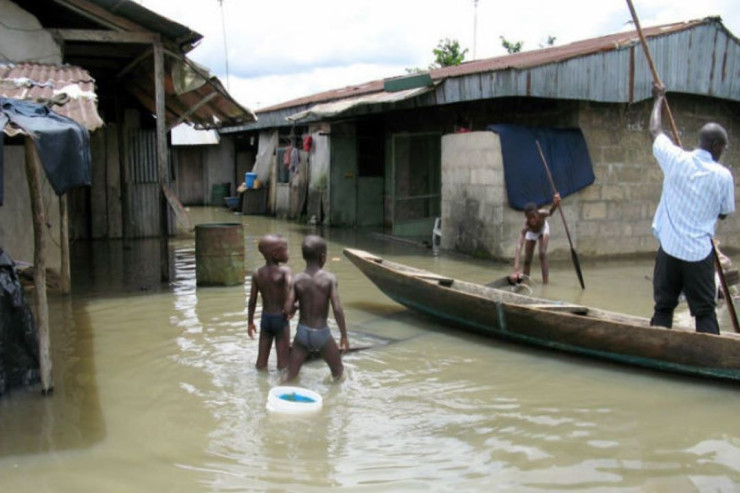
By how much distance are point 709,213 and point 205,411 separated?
159 inches

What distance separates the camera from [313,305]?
552 cm

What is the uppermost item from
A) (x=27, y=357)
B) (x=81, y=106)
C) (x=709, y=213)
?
(x=81, y=106)

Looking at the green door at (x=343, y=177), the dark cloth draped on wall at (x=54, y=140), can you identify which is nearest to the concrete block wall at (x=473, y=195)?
the green door at (x=343, y=177)

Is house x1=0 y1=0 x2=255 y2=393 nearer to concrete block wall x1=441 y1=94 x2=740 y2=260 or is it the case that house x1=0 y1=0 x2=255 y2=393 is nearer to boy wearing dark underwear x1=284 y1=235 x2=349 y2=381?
boy wearing dark underwear x1=284 y1=235 x2=349 y2=381

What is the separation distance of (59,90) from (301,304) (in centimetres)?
350

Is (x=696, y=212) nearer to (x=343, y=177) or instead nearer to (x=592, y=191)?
(x=592, y=191)

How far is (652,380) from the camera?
584 cm

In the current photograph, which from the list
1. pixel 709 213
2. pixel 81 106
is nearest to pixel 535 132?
pixel 709 213

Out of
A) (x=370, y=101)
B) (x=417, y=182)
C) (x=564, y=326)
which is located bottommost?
(x=564, y=326)

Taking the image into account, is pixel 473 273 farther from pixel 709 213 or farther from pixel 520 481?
pixel 520 481

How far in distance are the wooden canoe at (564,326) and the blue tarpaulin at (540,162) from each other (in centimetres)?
407

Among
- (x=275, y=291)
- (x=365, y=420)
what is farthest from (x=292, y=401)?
(x=275, y=291)

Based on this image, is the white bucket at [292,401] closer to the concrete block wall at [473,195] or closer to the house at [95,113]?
the house at [95,113]

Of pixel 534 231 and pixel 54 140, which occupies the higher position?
pixel 54 140
